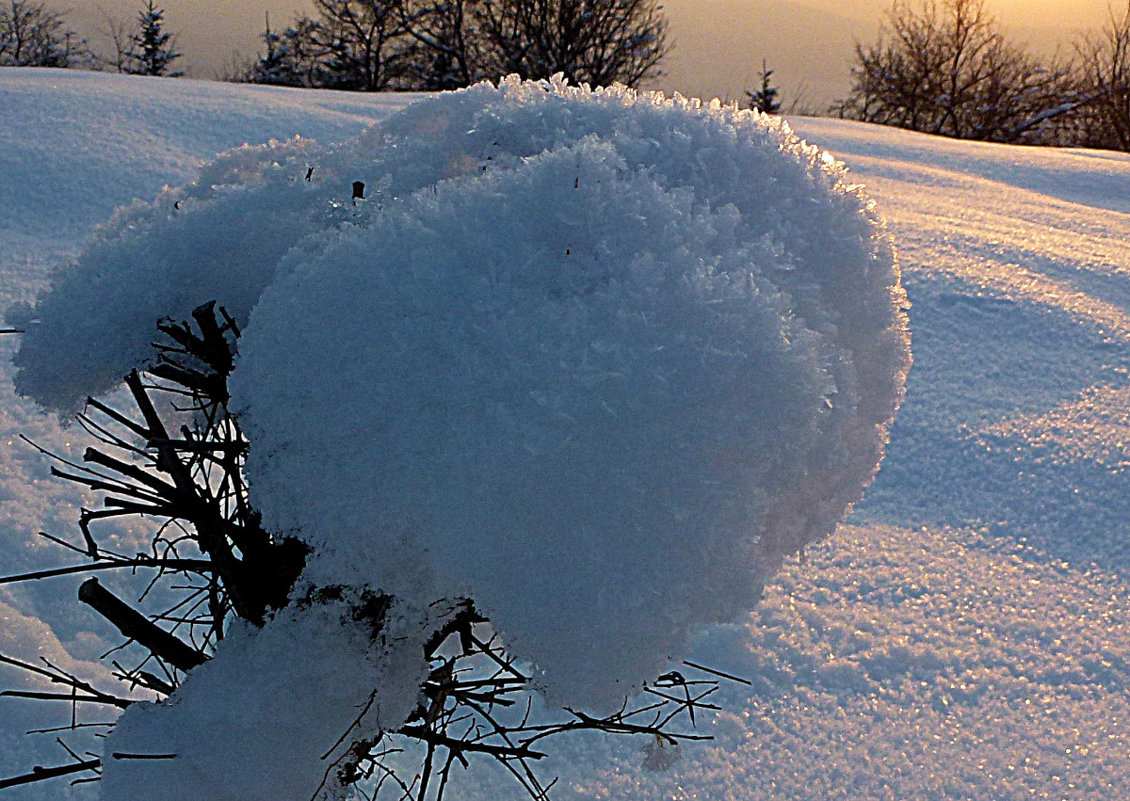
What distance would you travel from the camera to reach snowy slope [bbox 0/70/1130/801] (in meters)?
2.05

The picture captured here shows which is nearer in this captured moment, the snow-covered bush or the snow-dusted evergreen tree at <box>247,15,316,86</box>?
the snow-covered bush

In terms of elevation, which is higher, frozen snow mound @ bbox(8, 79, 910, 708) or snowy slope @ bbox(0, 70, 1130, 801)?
frozen snow mound @ bbox(8, 79, 910, 708)

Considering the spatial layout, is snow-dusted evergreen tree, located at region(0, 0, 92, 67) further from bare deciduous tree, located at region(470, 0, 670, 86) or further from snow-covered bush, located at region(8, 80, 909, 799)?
snow-covered bush, located at region(8, 80, 909, 799)

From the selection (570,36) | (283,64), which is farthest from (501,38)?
(283,64)

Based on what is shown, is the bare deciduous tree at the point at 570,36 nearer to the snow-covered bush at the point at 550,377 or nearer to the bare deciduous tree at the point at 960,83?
the bare deciduous tree at the point at 960,83

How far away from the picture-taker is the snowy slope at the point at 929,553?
2047 mm

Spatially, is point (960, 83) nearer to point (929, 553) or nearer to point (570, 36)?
point (570, 36)

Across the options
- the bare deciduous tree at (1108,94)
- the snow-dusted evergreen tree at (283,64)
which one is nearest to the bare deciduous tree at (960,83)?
the bare deciduous tree at (1108,94)

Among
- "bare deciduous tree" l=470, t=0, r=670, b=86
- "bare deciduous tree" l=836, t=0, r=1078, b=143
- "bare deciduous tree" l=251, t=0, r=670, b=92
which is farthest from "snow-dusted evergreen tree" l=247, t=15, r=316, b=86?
"bare deciduous tree" l=836, t=0, r=1078, b=143

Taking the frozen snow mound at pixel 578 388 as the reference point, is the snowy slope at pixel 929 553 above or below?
below

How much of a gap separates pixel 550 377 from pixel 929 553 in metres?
2.42

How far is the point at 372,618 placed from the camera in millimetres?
1125

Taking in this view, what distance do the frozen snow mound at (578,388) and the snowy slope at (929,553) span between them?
362mm

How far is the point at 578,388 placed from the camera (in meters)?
0.84
